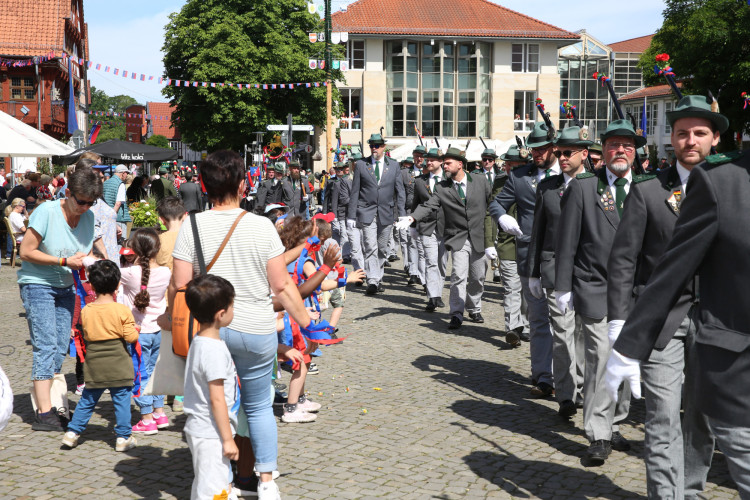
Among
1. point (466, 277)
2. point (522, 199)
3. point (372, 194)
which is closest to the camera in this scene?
point (522, 199)

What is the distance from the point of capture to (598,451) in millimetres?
5445

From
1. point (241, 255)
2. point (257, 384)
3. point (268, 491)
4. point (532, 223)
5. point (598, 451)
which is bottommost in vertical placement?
point (598, 451)

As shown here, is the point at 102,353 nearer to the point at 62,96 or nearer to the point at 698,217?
the point at 698,217

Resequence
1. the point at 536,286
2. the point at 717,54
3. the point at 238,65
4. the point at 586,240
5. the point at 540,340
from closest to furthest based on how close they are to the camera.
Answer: the point at 586,240, the point at 536,286, the point at 540,340, the point at 717,54, the point at 238,65

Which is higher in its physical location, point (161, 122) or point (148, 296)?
point (161, 122)

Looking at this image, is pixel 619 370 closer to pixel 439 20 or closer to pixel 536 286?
pixel 536 286

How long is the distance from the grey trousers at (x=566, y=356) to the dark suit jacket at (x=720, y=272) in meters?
3.40

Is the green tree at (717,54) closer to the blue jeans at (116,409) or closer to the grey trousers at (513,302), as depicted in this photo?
the grey trousers at (513,302)

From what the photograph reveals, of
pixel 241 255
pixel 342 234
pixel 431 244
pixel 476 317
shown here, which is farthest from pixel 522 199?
pixel 342 234

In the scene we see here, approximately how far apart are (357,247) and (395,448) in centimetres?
941

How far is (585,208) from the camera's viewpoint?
237 inches

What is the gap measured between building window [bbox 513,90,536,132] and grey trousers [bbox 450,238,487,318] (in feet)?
157

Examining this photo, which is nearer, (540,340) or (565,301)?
(565,301)

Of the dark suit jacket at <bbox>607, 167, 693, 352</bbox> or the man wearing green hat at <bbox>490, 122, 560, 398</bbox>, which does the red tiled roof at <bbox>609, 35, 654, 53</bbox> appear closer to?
the man wearing green hat at <bbox>490, 122, 560, 398</bbox>
